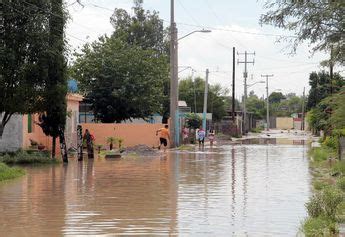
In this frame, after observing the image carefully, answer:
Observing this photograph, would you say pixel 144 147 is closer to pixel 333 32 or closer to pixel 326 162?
pixel 326 162

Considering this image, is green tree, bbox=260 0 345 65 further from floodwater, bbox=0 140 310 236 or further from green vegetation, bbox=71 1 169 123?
green vegetation, bbox=71 1 169 123

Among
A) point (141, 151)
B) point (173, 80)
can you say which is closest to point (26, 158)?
point (141, 151)

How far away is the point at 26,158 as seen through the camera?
28.4 m

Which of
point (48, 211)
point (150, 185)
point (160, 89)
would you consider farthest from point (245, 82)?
point (48, 211)

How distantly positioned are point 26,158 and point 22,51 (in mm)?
5413

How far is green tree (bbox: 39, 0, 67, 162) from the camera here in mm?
26172

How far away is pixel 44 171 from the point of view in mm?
24828

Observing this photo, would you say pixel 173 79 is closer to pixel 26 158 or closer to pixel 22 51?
pixel 26 158

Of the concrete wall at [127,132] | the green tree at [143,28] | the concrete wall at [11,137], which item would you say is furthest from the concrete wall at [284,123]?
the concrete wall at [11,137]

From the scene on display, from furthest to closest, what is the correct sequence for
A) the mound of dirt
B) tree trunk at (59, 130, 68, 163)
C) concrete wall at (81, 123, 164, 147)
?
concrete wall at (81, 123, 164, 147) → the mound of dirt → tree trunk at (59, 130, 68, 163)

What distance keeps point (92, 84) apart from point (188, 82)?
2109 inches

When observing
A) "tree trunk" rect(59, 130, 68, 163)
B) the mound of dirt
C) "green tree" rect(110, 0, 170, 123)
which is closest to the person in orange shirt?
the mound of dirt

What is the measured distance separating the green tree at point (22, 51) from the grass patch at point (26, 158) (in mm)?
2771

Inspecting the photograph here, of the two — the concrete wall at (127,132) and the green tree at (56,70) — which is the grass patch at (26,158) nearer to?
the green tree at (56,70)
